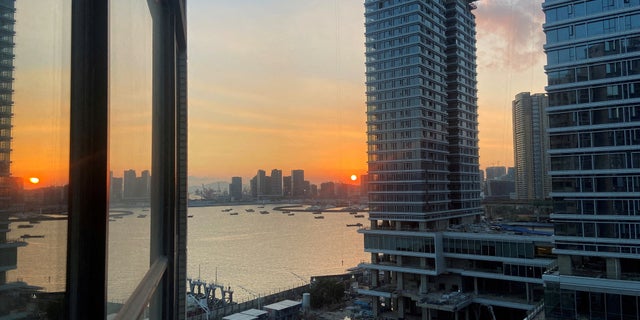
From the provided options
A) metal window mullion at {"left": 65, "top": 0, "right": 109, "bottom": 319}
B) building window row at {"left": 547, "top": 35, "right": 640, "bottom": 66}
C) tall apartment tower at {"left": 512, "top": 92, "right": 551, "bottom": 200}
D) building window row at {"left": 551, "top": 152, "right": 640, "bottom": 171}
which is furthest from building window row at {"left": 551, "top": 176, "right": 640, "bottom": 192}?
metal window mullion at {"left": 65, "top": 0, "right": 109, "bottom": 319}

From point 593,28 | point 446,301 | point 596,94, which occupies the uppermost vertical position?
point 593,28

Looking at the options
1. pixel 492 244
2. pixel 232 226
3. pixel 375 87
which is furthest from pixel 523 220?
pixel 232 226

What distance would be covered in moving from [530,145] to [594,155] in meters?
7.15

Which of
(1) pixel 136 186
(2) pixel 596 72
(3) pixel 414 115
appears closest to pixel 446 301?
(3) pixel 414 115

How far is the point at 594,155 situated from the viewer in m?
6.72

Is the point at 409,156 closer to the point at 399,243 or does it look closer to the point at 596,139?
the point at 399,243

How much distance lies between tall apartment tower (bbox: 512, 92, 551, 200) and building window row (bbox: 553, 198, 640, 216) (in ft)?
21.7

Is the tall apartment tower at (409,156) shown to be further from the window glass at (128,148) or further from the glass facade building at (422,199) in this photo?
the window glass at (128,148)

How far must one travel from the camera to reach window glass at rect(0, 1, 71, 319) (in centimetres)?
28

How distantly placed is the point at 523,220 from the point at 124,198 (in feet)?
46.6

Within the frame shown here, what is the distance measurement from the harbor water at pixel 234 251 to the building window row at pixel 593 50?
7730 mm

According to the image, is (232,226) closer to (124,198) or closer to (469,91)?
(469,91)

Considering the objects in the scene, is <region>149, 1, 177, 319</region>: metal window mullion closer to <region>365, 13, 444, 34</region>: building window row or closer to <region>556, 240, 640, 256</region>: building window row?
<region>556, 240, 640, 256</region>: building window row

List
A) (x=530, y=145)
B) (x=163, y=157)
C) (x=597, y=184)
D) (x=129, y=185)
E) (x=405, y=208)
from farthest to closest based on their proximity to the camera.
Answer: (x=530, y=145)
(x=405, y=208)
(x=597, y=184)
(x=163, y=157)
(x=129, y=185)
